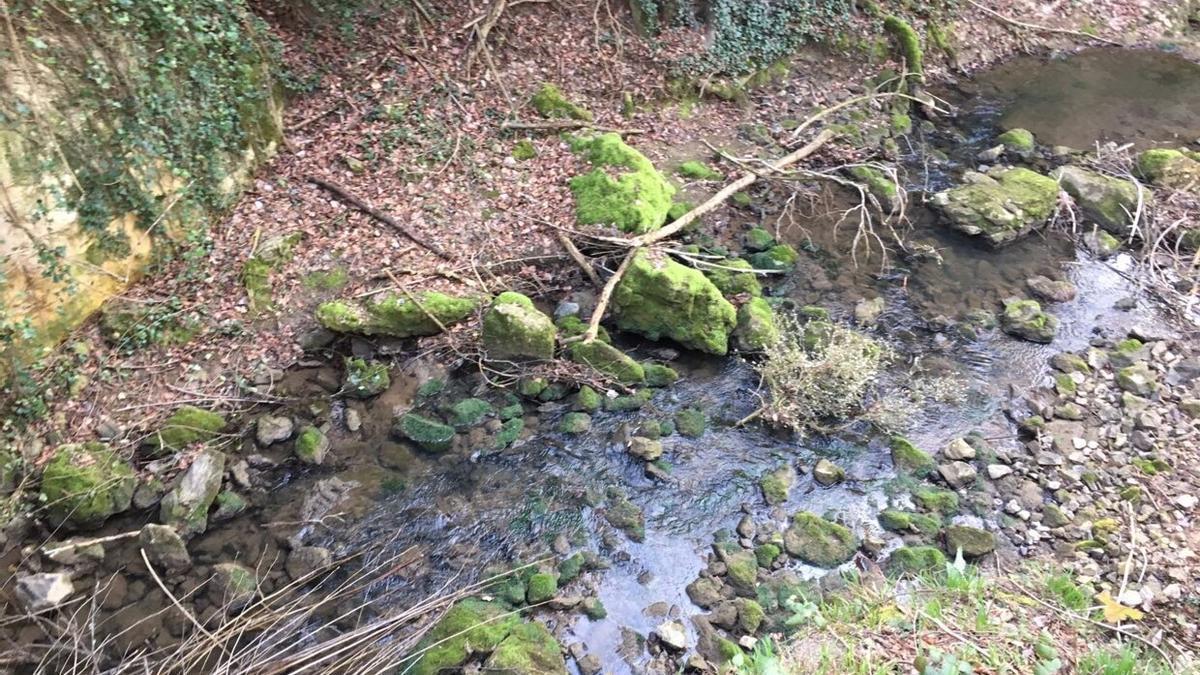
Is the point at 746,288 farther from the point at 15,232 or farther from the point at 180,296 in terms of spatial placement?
the point at 15,232

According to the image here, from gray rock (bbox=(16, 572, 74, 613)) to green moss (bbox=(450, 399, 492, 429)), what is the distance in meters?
3.51

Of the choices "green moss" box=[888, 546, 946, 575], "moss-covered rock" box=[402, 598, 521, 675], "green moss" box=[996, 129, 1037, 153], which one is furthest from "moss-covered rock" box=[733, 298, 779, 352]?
"green moss" box=[996, 129, 1037, 153]

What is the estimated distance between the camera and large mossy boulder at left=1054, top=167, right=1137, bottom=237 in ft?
33.9

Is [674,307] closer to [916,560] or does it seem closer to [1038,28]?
[916,560]

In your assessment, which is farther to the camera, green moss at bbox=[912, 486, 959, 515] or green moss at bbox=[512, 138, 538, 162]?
green moss at bbox=[512, 138, 538, 162]

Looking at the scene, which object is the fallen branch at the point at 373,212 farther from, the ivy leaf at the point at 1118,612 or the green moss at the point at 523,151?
the ivy leaf at the point at 1118,612

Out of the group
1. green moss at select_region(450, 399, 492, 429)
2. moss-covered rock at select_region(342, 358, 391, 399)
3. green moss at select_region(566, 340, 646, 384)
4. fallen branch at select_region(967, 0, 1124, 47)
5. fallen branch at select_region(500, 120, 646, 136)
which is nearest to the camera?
green moss at select_region(450, 399, 492, 429)

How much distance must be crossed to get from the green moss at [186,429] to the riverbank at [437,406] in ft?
0.10

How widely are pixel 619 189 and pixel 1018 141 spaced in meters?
7.67

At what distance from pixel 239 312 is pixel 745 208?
280 inches

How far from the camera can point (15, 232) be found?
627cm

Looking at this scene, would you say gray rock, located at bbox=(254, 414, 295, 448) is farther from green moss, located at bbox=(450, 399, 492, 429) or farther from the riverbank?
green moss, located at bbox=(450, 399, 492, 429)

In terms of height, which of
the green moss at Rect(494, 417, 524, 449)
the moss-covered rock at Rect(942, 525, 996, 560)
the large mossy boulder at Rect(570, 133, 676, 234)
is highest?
the large mossy boulder at Rect(570, 133, 676, 234)

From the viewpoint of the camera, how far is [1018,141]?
40.1 ft
